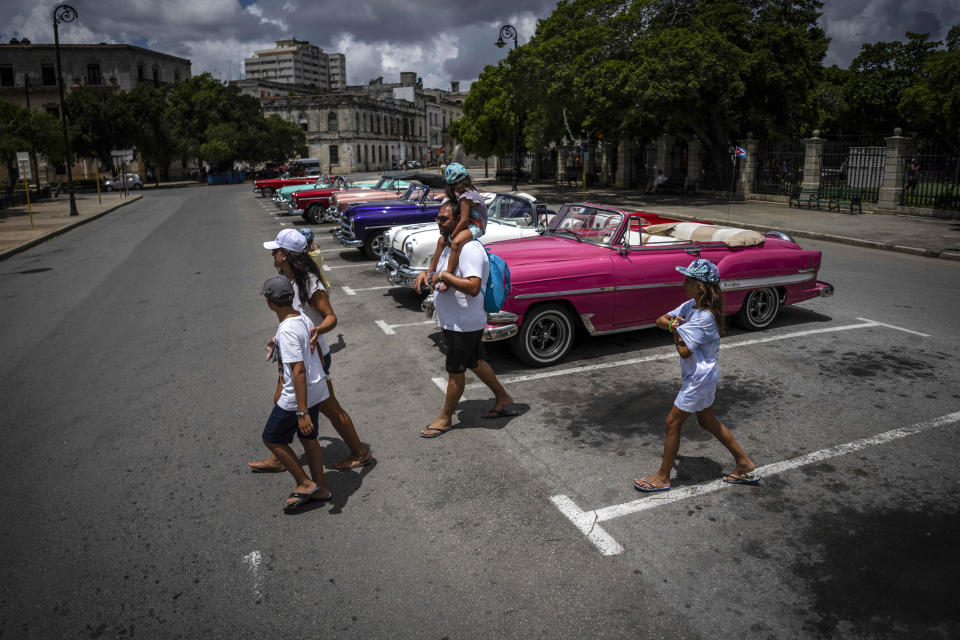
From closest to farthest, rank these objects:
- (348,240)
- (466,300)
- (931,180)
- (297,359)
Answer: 1. (297,359)
2. (466,300)
3. (348,240)
4. (931,180)

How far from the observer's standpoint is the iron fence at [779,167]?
25.5 meters

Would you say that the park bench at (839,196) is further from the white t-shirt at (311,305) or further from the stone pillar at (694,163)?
the white t-shirt at (311,305)

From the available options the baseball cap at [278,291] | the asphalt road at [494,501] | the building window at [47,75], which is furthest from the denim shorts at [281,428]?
the building window at [47,75]

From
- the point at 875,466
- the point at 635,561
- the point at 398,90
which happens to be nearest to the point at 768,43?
the point at 875,466

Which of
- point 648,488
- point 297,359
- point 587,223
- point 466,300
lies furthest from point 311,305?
point 587,223

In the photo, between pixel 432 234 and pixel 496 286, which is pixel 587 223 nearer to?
pixel 496 286

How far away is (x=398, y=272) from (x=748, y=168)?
75.0 feet

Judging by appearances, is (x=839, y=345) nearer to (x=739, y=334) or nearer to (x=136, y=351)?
(x=739, y=334)

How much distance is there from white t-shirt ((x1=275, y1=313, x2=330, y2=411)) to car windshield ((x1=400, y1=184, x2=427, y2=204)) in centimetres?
1039

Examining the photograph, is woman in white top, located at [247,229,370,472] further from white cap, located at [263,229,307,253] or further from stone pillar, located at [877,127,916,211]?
stone pillar, located at [877,127,916,211]

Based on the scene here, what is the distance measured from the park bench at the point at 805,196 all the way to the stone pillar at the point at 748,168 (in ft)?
9.00

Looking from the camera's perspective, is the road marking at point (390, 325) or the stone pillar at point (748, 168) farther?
the stone pillar at point (748, 168)

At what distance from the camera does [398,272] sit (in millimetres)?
9383

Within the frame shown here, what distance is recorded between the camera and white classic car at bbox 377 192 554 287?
9.23 meters
